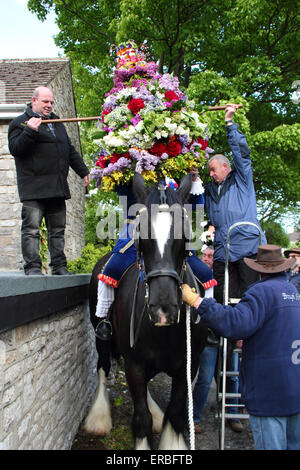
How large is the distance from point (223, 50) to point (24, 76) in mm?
5973

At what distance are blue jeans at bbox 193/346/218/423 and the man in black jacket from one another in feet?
7.42

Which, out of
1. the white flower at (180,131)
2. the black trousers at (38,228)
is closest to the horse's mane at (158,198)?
the white flower at (180,131)

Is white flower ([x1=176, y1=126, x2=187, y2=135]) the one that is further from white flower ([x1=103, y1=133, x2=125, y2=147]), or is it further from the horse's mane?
the horse's mane

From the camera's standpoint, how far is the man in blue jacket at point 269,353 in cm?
271

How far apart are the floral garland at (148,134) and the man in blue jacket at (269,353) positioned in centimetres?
148

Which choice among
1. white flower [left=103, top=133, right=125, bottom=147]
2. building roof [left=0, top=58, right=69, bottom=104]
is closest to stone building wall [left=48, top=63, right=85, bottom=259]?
building roof [left=0, top=58, right=69, bottom=104]

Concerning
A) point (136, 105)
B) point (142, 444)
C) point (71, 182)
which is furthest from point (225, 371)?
point (71, 182)

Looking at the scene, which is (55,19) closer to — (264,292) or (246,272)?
(246,272)

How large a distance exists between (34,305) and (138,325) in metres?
0.88

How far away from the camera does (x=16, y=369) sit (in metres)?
2.80

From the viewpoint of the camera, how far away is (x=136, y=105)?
12.6 ft

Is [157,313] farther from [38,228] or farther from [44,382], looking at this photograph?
[38,228]

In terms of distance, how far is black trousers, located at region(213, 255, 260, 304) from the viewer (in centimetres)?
440
